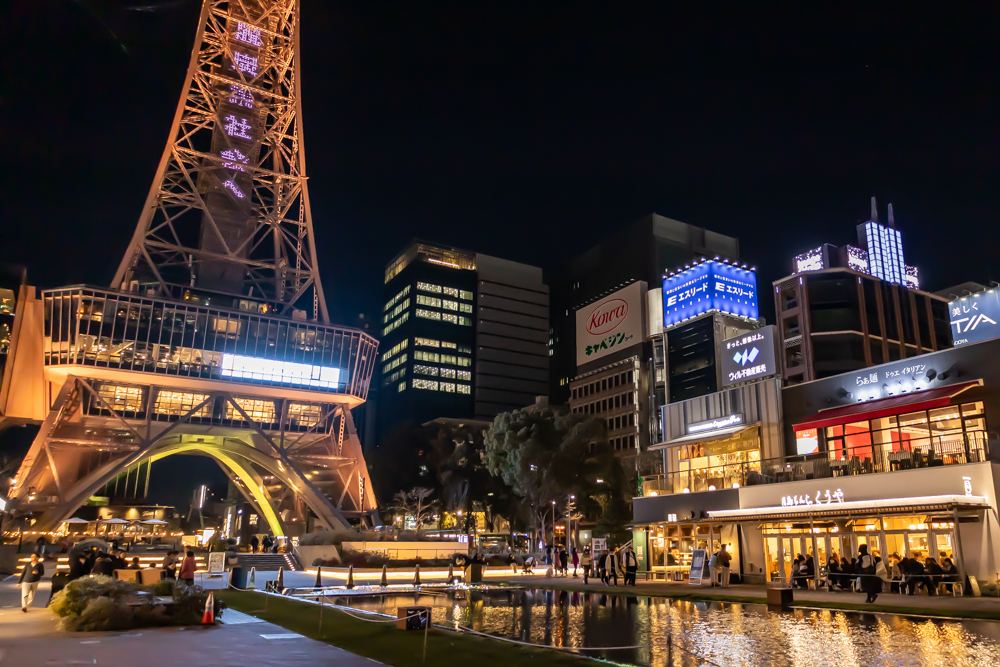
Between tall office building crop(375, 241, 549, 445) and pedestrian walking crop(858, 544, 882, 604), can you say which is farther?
tall office building crop(375, 241, 549, 445)

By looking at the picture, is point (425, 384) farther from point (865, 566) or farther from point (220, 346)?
point (865, 566)

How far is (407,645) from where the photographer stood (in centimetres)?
1250

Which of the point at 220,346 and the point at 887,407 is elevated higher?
the point at 220,346

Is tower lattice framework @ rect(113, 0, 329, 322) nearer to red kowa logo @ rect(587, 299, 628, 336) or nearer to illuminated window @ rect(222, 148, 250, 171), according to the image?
illuminated window @ rect(222, 148, 250, 171)

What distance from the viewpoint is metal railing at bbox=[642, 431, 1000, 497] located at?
87.0 ft

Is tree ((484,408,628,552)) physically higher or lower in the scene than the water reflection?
higher

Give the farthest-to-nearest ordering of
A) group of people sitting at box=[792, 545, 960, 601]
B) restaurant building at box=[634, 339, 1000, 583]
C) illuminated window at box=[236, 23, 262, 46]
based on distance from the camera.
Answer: illuminated window at box=[236, 23, 262, 46], restaurant building at box=[634, 339, 1000, 583], group of people sitting at box=[792, 545, 960, 601]

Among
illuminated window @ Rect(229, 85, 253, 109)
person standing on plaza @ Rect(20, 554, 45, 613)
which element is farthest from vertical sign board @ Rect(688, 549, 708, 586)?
illuminated window @ Rect(229, 85, 253, 109)

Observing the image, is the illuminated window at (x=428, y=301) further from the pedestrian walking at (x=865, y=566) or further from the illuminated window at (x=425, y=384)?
the pedestrian walking at (x=865, y=566)

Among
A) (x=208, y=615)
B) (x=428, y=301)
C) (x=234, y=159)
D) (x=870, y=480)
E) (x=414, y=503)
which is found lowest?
(x=208, y=615)

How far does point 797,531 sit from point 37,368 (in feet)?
240

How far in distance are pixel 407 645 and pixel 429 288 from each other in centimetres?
13565

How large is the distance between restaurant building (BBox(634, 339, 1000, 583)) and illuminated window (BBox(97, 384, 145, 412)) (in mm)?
58912

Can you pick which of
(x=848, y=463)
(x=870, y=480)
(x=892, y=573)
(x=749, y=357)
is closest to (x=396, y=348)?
(x=749, y=357)
